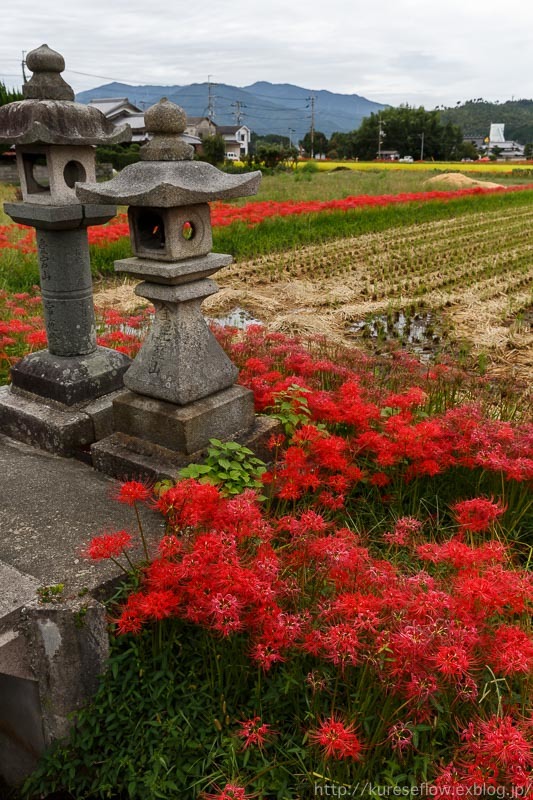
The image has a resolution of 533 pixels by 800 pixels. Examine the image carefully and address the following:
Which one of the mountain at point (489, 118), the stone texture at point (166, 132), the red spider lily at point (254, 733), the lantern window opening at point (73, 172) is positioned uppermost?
the mountain at point (489, 118)

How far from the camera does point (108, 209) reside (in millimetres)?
4301

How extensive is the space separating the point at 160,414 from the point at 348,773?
2224 mm

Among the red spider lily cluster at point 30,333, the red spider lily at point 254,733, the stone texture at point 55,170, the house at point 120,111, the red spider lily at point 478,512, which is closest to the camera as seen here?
the red spider lily at point 254,733

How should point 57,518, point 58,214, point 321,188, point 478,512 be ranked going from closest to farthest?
1. point 478,512
2. point 57,518
3. point 58,214
4. point 321,188

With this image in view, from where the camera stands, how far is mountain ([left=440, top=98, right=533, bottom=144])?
136 m

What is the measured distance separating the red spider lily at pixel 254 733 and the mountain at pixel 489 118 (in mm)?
139833

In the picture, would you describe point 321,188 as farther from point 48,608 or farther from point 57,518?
point 48,608

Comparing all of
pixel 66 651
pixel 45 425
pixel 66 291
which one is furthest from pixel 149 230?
pixel 66 651

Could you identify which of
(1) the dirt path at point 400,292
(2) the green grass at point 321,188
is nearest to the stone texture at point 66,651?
(1) the dirt path at point 400,292

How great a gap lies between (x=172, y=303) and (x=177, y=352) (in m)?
0.30

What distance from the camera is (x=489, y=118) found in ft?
493

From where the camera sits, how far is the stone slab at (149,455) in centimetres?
373

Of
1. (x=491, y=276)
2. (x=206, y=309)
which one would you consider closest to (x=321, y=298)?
(x=206, y=309)

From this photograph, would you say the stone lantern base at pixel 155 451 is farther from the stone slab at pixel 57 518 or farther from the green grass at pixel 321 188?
the green grass at pixel 321 188
